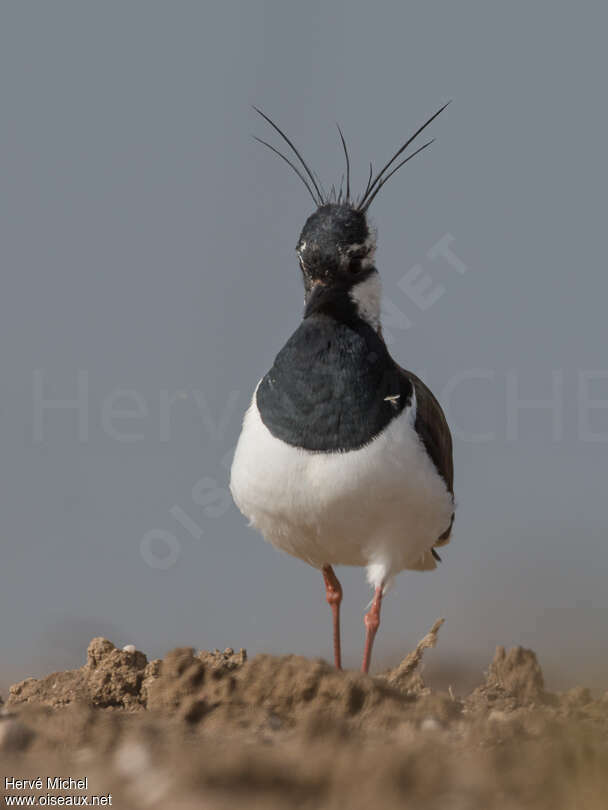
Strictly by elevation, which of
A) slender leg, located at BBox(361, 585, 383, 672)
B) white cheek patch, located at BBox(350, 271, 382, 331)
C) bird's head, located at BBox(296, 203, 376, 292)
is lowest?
slender leg, located at BBox(361, 585, 383, 672)

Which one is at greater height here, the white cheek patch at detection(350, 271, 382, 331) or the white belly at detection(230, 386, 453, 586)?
Result: the white cheek patch at detection(350, 271, 382, 331)

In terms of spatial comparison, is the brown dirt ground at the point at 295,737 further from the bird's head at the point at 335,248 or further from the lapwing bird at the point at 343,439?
the bird's head at the point at 335,248

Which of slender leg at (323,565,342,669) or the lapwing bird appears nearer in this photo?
the lapwing bird

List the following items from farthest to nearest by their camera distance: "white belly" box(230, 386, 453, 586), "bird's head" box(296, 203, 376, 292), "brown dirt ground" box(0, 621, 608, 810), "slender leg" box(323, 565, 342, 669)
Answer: "slender leg" box(323, 565, 342, 669), "bird's head" box(296, 203, 376, 292), "white belly" box(230, 386, 453, 586), "brown dirt ground" box(0, 621, 608, 810)

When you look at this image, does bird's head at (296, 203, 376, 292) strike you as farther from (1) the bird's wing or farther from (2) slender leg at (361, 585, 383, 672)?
(2) slender leg at (361, 585, 383, 672)

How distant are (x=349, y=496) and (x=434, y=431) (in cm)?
85

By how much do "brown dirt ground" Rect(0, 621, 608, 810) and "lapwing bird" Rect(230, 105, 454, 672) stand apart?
752 millimetres

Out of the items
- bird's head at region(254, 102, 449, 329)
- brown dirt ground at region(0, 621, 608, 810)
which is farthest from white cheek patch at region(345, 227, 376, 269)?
brown dirt ground at region(0, 621, 608, 810)

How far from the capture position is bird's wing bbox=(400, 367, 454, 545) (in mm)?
5992

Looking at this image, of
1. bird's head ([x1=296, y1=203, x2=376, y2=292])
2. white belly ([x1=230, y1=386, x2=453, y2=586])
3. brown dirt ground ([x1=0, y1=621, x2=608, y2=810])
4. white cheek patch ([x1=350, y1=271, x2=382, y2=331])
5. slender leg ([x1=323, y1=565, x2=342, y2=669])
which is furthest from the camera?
slender leg ([x1=323, y1=565, x2=342, y2=669])

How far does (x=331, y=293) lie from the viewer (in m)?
5.85

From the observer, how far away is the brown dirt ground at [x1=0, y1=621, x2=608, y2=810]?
316 cm

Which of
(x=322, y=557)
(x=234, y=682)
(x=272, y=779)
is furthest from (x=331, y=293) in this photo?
(x=272, y=779)

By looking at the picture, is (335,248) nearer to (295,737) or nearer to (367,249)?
(367,249)
